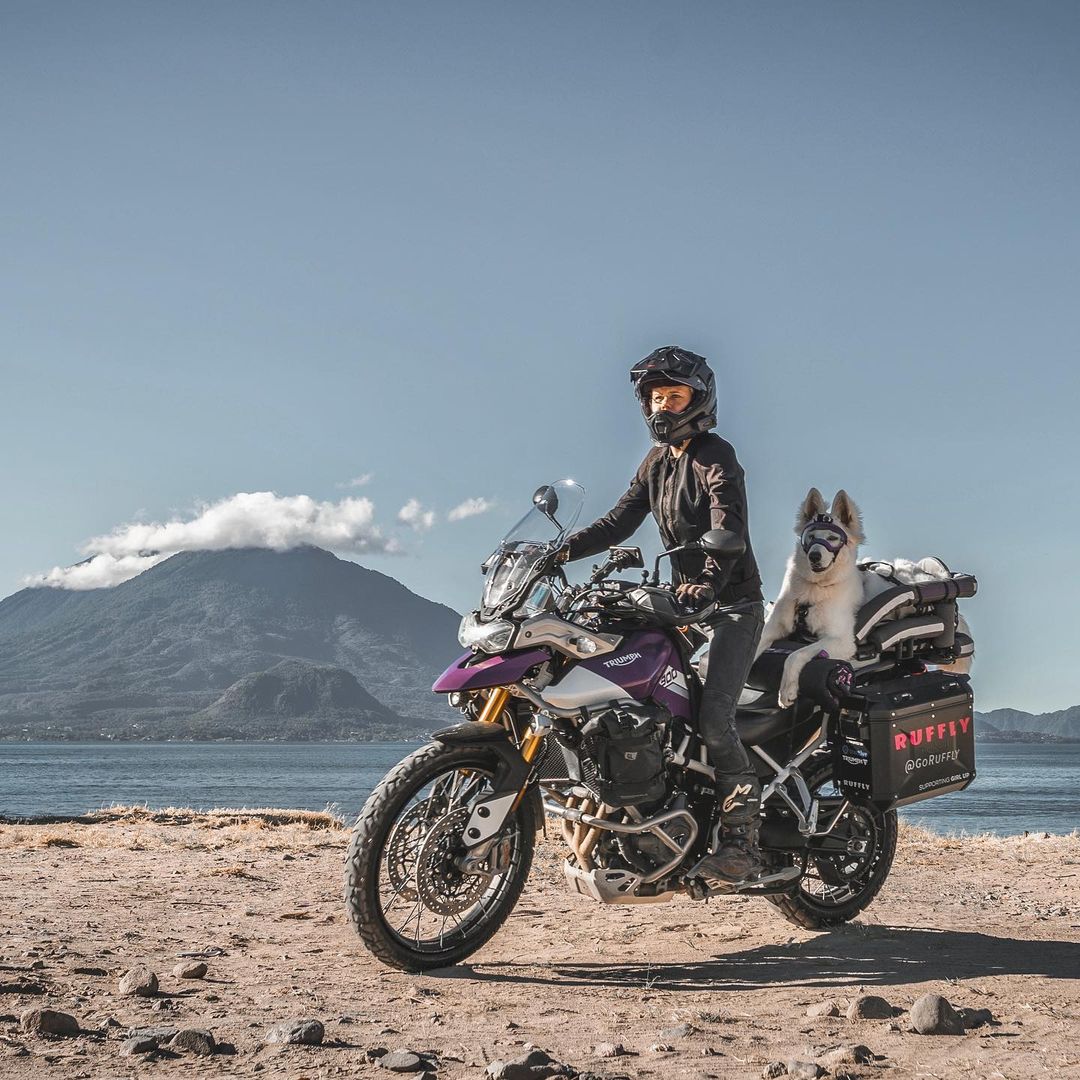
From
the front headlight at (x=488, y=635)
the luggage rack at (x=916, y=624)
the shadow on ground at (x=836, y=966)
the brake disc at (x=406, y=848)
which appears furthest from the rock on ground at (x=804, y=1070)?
the luggage rack at (x=916, y=624)

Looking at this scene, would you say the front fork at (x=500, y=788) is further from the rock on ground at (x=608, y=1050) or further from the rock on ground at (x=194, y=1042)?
the rock on ground at (x=194, y=1042)

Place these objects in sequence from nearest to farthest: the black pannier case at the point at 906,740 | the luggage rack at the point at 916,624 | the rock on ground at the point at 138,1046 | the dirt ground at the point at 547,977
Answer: the rock on ground at the point at 138,1046, the dirt ground at the point at 547,977, the black pannier case at the point at 906,740, the luggage rack at the point at 916,624

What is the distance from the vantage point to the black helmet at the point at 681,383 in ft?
19.9

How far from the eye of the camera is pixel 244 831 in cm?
1177

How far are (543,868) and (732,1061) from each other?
15.6 ft

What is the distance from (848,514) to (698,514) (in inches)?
127

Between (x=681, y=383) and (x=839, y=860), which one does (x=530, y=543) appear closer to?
(x=681, y=383)

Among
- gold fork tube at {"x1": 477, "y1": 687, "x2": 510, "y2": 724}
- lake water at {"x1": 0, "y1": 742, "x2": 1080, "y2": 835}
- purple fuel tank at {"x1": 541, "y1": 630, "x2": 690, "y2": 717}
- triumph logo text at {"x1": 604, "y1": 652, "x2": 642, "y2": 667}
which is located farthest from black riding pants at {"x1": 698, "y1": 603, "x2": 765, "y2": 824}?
lake water at {"x1": 0, "y1": 742, "x2": 1080, "y2": 835}

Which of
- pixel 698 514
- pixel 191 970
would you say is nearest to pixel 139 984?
pixel 191 970

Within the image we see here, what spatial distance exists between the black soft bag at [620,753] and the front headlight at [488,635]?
56 cm

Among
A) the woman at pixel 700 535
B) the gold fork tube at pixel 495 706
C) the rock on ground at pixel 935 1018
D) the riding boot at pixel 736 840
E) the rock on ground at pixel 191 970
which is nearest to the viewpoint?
the rock on ground at pixel 935 1018

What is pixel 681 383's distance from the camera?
607cm

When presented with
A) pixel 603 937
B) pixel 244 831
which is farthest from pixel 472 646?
pixel 244 831

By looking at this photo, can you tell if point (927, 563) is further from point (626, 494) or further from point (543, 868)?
point (543, 868)
